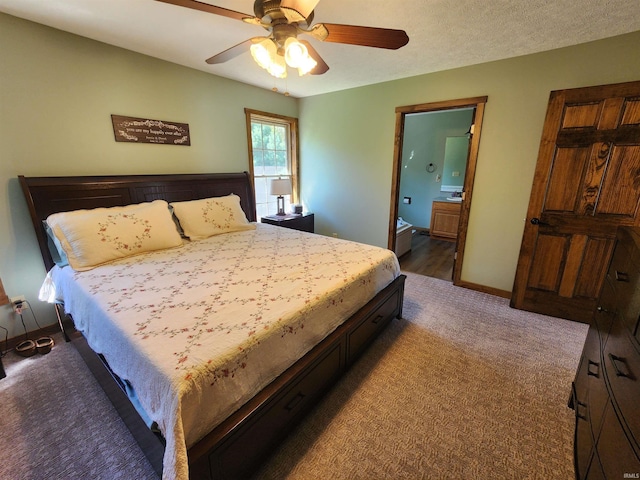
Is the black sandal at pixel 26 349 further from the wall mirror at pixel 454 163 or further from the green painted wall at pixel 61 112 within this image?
the wall mirror at pixel 454 163

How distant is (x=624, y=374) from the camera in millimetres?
899

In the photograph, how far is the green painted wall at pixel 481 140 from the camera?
2320mm

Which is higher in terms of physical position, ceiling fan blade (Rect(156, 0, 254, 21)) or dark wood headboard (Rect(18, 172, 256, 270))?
ceiling fan blade (Rect(156, 0, 254, 21))

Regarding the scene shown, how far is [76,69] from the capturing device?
85.4 inches

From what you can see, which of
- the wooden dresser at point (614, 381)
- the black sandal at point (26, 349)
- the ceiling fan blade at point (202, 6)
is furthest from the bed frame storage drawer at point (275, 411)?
the black sandal at point (26, 349)

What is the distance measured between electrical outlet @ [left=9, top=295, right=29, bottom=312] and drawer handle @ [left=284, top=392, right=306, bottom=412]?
92.7 inches

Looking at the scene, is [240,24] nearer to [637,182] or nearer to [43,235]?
[43,235]

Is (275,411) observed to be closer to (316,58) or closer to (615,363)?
(615,363)

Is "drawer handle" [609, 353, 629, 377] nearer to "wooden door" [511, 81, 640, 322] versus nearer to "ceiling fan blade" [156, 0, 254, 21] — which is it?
"wooden door" [511, 81, 640, 322]

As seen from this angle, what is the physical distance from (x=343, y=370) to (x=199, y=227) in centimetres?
188

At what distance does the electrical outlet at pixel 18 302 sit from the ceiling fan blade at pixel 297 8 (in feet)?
9.26

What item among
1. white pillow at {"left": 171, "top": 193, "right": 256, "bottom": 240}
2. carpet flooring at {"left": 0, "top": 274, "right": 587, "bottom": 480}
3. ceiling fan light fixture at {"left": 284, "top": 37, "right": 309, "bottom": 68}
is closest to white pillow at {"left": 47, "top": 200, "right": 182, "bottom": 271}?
white pillow at {"left": 171, "top": 193, "right": 256, "bottom": 240}

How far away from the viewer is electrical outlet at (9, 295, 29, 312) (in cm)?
210

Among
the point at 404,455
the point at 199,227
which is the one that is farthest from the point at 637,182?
the point at 199,227
